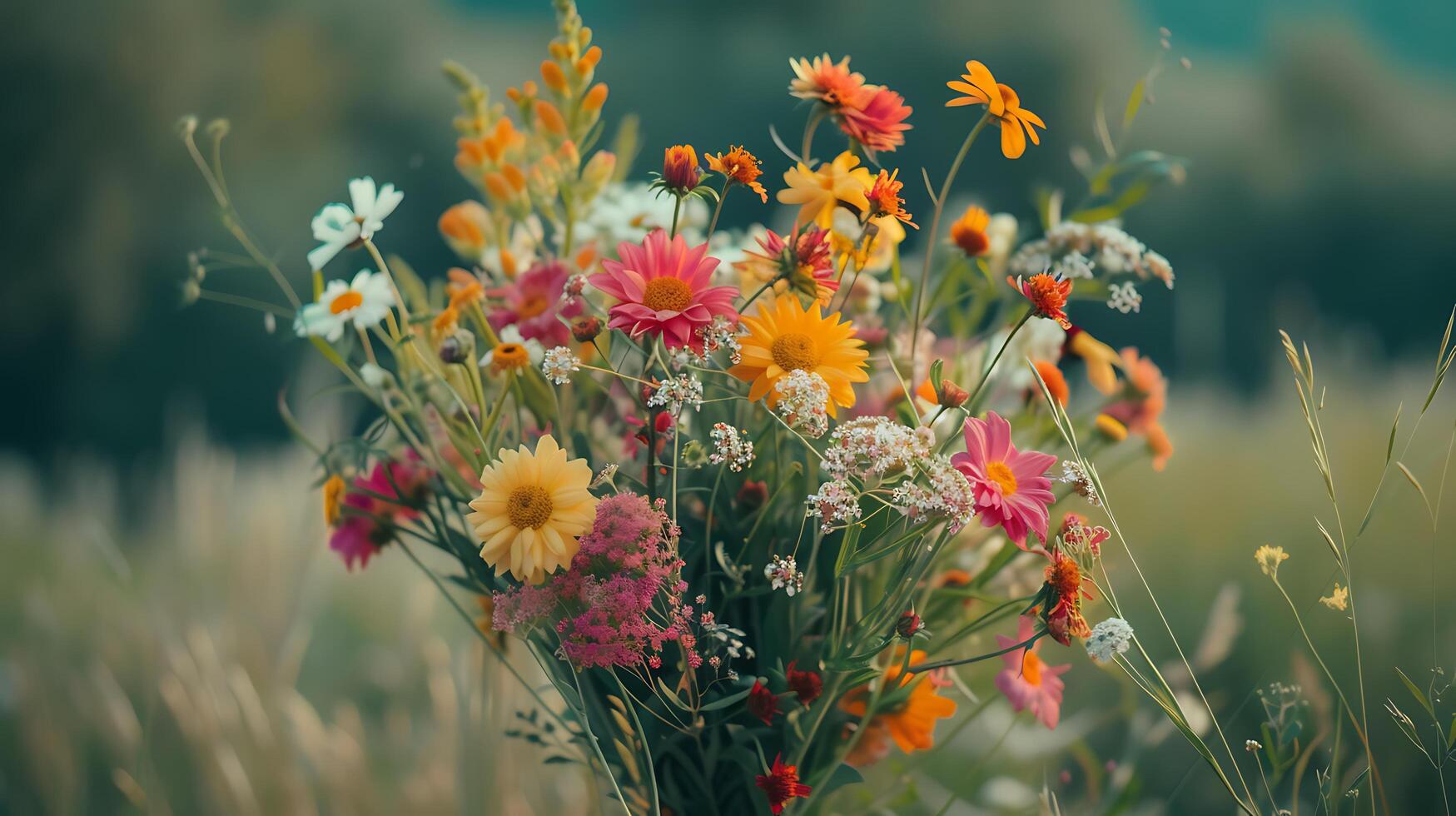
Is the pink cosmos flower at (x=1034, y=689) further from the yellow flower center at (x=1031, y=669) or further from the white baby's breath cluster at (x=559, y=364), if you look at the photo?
the white baby's breath cluster at (x=559, y=364)

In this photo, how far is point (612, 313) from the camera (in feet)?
1.35

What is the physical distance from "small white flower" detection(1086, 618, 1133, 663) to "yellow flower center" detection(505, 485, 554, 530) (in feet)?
0.79

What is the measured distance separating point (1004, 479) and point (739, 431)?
13cm

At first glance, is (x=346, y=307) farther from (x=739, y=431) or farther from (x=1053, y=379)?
(x=1053, y=379)

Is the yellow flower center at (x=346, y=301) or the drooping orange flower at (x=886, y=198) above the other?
the yellow flower center at (x=346, y=301)

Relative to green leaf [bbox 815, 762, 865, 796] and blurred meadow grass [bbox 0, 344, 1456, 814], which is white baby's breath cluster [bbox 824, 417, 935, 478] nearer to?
green leaf [bbox 815, 762, 865, 796]

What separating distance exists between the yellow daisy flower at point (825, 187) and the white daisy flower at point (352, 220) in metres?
0.20

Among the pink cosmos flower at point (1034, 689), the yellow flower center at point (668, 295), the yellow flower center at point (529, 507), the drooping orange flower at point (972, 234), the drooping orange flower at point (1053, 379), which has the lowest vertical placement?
the pink cosmos flower at point (1034, 689)

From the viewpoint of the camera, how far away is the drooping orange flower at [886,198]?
0.44m

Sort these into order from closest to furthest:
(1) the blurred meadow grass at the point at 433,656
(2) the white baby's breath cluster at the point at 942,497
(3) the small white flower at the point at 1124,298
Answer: (2) the white baby's breath cluster at the point at 942,497
(3) the small white flower at the point at 1124,298
(1) the blurred meadow grass at the point at 433,656

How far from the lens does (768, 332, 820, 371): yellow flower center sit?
43 cm

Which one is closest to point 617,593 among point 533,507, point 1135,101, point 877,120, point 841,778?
point 533,507

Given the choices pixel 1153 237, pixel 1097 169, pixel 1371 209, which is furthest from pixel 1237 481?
pixel 1371 209

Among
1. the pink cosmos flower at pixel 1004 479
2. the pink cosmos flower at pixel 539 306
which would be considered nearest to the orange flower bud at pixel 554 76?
the pink cosmos flower at pixel 539 306
